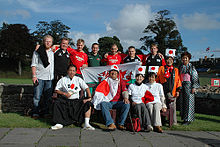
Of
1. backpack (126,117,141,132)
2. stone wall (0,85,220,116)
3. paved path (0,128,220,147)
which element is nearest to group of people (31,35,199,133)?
backpack (126,117,141,132)

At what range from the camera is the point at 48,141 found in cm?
414

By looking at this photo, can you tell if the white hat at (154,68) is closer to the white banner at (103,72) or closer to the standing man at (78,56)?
the white banner at (103,72)

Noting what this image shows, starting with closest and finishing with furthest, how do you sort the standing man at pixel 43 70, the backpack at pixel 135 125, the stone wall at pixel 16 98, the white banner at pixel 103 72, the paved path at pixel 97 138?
the paved path at pixel 97 138 < the backpack at pixel 135 125 < the standing man at pixel 43 70 < the white banner at pixel 103 72 < the stone wall at pixel 16 98

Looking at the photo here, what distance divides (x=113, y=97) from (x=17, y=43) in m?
51.6

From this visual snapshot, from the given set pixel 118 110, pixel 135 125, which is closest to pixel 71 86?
pixel 118 110

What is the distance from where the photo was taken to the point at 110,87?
19.4 ft

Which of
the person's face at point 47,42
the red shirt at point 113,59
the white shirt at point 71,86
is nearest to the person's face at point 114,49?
the red shirt at point 113,59

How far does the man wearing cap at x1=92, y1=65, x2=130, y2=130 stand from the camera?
5410 millimetres

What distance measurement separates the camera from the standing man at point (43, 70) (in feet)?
20.1

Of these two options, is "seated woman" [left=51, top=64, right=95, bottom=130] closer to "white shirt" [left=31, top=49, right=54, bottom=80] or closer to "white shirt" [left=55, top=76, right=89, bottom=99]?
"white shirt" [left=55, top=76, right=89, bottom=99]

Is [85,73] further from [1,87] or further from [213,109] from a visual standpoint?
[213,109]

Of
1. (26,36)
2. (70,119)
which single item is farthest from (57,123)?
(26,36)

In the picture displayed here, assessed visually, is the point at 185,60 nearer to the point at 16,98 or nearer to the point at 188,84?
the point at 188,84

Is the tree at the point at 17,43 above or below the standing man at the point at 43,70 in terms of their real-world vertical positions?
above
